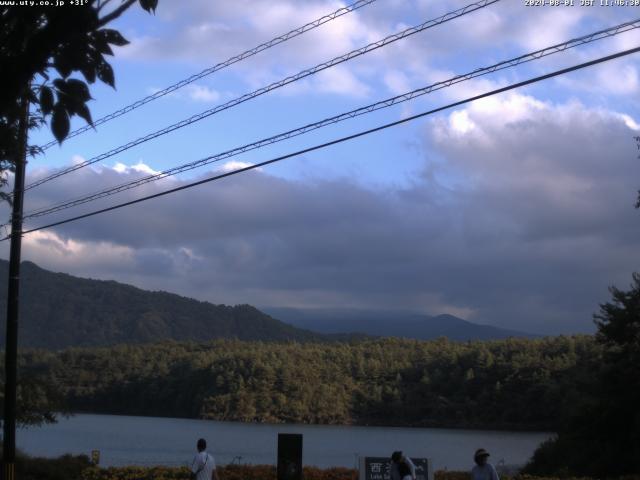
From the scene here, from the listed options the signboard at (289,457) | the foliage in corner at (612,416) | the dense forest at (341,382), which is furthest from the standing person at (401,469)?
the dense forest at (341,382)

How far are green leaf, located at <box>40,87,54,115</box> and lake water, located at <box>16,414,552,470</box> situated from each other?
29918 millimetres

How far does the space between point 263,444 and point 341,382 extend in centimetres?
3226

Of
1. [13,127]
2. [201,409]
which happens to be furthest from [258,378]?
[13,127]

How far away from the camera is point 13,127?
6617 mm

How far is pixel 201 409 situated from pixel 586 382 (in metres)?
49.2

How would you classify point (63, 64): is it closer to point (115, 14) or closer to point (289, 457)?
point (115, 14)

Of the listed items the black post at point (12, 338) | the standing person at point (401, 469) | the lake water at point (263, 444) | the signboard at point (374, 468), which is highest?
the black post at point (12, 338)

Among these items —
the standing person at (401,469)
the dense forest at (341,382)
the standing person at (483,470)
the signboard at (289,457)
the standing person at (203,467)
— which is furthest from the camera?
the dense forest at (341,382)

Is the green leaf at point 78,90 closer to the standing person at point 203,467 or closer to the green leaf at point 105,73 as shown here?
the green leaf at point 105,73

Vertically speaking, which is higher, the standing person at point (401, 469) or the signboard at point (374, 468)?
the standing person at point (401, 469)

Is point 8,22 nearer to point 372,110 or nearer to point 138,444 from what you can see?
point 372,110

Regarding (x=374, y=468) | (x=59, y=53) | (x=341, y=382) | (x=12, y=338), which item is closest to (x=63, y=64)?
(x=59, y=53)

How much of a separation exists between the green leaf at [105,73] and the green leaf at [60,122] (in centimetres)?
31

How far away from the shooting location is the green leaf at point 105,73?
4766 millimetres
